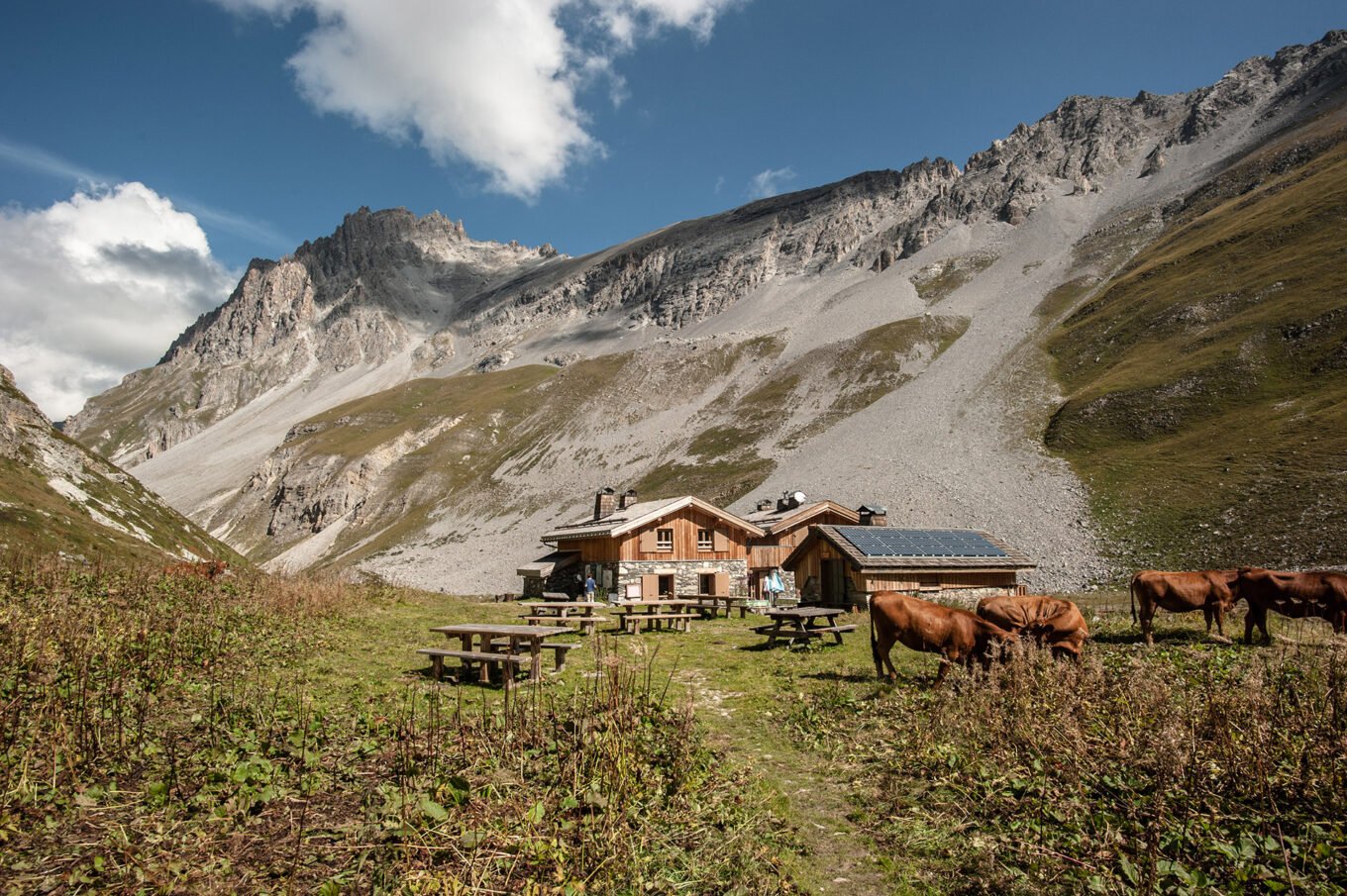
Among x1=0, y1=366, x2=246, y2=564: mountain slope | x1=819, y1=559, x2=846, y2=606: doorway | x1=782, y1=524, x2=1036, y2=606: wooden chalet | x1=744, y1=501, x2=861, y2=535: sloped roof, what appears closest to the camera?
x1=0, y1=366, x2=246, y2=564: mountain slope

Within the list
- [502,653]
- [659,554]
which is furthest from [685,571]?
[502,653]

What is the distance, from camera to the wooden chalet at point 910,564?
3047 centimetres

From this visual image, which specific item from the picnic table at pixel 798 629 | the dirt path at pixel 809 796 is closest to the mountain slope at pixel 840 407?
the picnic table at pixel 798 629

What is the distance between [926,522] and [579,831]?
5558 cm

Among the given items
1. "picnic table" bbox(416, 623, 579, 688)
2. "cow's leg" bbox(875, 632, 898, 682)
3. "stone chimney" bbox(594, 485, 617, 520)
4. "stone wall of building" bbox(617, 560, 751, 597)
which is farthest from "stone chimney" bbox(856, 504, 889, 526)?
"picnic table" bbox(416, 623, 579, 688)

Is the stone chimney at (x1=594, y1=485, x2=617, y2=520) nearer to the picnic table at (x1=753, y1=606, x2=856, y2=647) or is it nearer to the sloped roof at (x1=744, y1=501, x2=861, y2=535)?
the sloped roof at (x1=744, y1=501, x2=861, y2=535)

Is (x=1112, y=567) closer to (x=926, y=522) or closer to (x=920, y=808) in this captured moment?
(x=926, y=522)

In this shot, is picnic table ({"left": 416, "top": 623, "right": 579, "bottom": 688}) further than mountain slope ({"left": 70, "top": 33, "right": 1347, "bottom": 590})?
No

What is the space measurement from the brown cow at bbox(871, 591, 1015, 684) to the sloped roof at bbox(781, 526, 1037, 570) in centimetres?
1698

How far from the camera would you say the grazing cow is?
50.5ft

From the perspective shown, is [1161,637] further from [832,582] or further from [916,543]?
[832,582]

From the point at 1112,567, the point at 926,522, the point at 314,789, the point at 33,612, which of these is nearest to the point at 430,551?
the point at 926,522

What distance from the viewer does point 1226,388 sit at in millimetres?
59750

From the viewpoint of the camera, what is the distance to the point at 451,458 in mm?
127688
